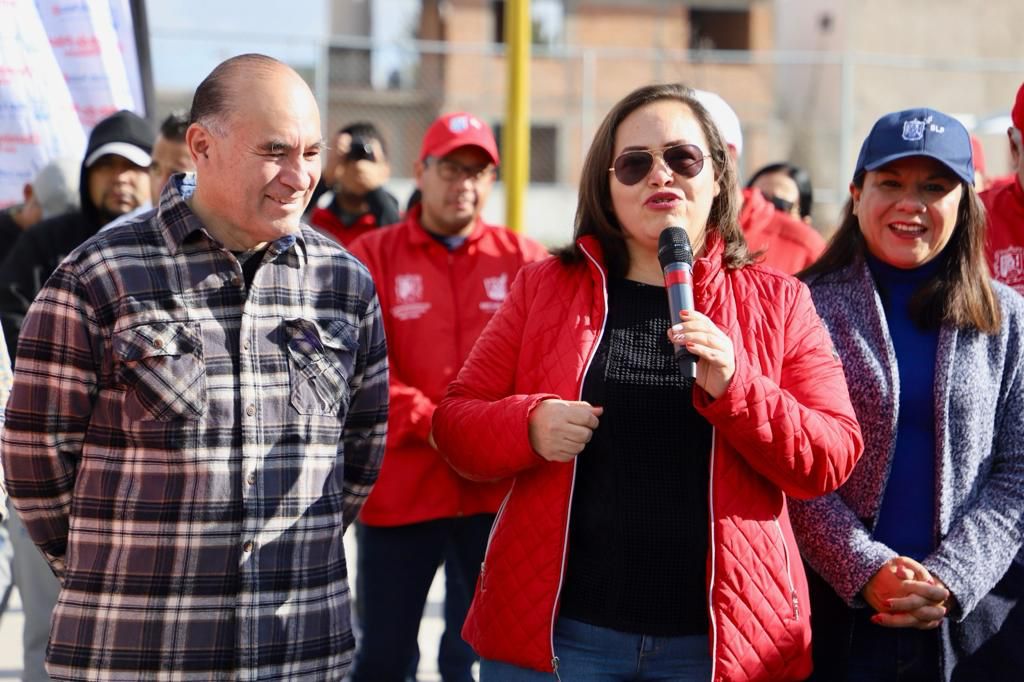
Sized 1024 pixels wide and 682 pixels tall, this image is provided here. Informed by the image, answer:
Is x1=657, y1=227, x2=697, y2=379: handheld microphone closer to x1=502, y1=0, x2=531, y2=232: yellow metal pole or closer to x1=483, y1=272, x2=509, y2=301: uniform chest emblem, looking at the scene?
x1=483, y1=272, x2=509, y2=301: uniform chest emblem

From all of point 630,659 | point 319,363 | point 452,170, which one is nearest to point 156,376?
point 319,363

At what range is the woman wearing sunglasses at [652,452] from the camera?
9.73ft

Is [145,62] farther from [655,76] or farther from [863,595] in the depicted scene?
[655,76]

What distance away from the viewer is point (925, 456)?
11.2 ft

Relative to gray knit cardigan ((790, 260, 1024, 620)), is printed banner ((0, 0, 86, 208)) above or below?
above

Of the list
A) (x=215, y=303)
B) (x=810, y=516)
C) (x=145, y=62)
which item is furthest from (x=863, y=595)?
(x=145, y=62)

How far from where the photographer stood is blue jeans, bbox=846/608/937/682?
340 centimetres

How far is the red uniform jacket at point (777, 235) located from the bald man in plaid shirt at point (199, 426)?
2.59 m

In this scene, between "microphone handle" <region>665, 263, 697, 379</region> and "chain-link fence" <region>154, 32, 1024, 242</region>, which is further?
"chain-link fence" <region>154, 32, 1024, 242</region>

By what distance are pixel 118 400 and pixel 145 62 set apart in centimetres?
352

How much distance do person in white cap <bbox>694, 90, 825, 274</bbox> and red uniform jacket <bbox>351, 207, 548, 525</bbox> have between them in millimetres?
981

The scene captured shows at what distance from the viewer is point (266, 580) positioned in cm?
298

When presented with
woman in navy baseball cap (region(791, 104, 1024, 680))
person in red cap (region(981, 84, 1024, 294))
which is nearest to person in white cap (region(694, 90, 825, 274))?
person in red cap (region(981, 84, 1024, 294))

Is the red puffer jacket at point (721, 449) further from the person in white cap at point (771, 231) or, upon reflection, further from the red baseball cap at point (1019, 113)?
the person in white cap at point (771, 231)
